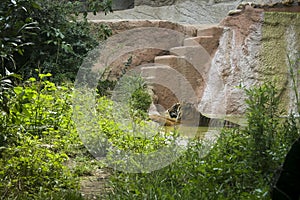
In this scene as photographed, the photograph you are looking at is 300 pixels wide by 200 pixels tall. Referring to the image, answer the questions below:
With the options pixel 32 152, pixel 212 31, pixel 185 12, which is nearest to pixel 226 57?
pixel 212 31

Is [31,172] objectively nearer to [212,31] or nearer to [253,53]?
[253,53]

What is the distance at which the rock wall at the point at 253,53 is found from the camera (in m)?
7.71

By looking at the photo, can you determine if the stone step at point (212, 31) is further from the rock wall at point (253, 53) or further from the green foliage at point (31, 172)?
the green foliage at point (31, 172)

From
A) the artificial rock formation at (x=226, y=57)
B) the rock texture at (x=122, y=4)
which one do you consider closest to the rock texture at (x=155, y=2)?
the rock texture at (x=122, y=4)

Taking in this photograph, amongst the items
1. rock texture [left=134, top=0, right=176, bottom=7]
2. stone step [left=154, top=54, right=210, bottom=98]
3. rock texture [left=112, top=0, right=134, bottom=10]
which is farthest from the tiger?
rock texture [left=112, top=0, right=134, bottom=10]

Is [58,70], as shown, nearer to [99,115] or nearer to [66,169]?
[99,115]

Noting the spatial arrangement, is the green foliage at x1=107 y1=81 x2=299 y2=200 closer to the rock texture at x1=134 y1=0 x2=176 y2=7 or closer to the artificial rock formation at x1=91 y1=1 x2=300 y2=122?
the artificial rock formation at x1=91 y1=1 x2=300 y2=122

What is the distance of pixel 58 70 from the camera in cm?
744

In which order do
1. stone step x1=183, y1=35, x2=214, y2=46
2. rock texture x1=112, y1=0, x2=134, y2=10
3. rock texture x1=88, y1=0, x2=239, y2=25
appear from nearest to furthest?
stone step x1=183, y1=35, x2=214, y2=46 < rock texture x1=88, y1=0, x2=239, y2=25 < rock texture x1=112, y1=0, x2=134, y2=10

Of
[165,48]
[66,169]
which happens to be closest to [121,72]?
[165,48]

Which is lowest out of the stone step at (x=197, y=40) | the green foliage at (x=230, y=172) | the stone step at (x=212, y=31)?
the green foliage at (x=230, y=172)

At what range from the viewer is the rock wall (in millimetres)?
7715

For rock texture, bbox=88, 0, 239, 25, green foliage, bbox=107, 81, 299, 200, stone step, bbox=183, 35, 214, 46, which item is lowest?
green foliage, bbox=107, 81, 299, 200

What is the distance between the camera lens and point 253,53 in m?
7.97
